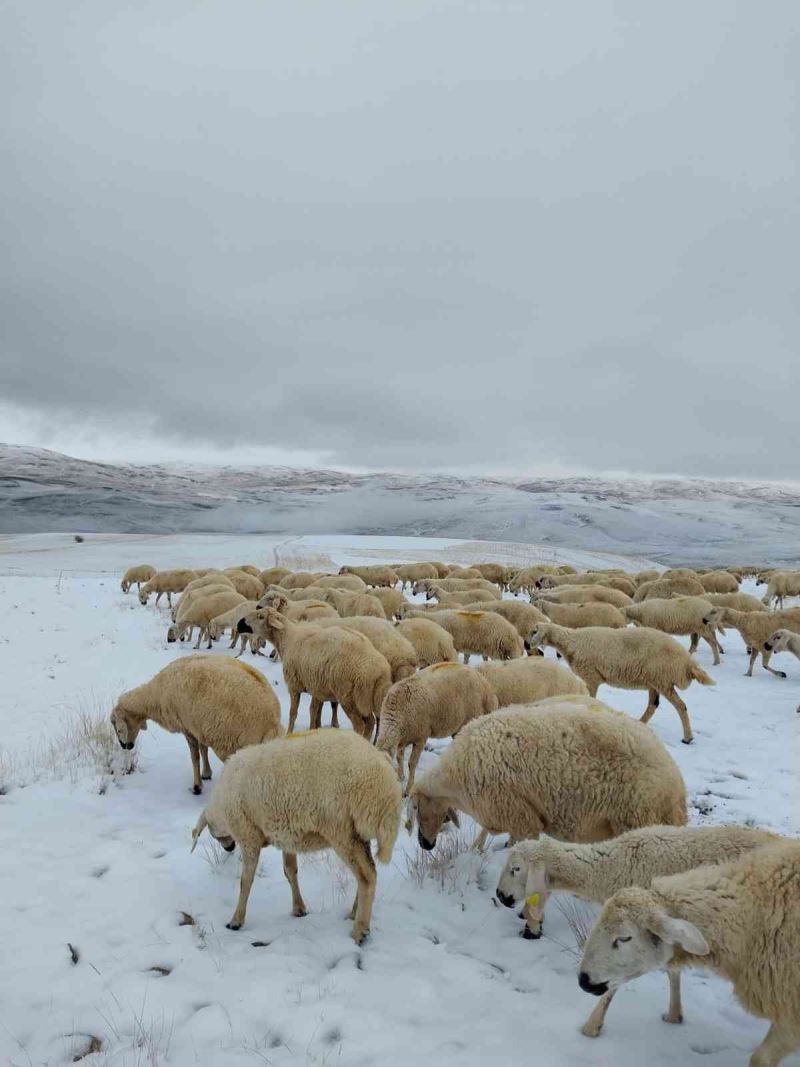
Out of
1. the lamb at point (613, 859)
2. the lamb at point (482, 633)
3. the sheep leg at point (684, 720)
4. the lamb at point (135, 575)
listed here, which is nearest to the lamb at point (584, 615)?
→ the lamb at point (482, 633)

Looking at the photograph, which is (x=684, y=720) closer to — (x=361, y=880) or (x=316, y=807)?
(x=361, y=880)

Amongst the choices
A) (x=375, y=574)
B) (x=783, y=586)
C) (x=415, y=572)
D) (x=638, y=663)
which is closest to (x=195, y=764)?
(x=638, y=663)

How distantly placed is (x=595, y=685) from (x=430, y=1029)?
6.81m

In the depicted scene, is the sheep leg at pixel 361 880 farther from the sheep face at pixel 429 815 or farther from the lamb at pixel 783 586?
the lamb at pixel 783 586

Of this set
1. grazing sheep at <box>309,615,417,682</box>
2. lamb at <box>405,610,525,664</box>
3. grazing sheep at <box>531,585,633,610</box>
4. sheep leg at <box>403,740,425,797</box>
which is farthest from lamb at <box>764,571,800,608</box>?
sheep leg at <box>403,740,425,797</box>

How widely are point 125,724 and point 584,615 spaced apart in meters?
10.7

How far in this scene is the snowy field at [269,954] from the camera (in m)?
3.48

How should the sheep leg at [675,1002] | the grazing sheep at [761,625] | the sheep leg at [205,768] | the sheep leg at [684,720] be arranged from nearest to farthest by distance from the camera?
the sheep leg at [675,1002], the sheep leg at [205,768], the sheep leg at [684,720], the grazing sheep at [761,625]

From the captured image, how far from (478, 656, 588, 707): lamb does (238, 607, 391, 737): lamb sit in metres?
1.47

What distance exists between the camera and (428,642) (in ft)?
33.7

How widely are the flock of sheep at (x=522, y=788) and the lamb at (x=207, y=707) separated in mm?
22

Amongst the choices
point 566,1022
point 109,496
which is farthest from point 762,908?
point 109,496

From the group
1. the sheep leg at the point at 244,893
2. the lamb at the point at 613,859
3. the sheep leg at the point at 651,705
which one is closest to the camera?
the lamb at the point at 613,859

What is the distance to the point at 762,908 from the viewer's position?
3.12 m
